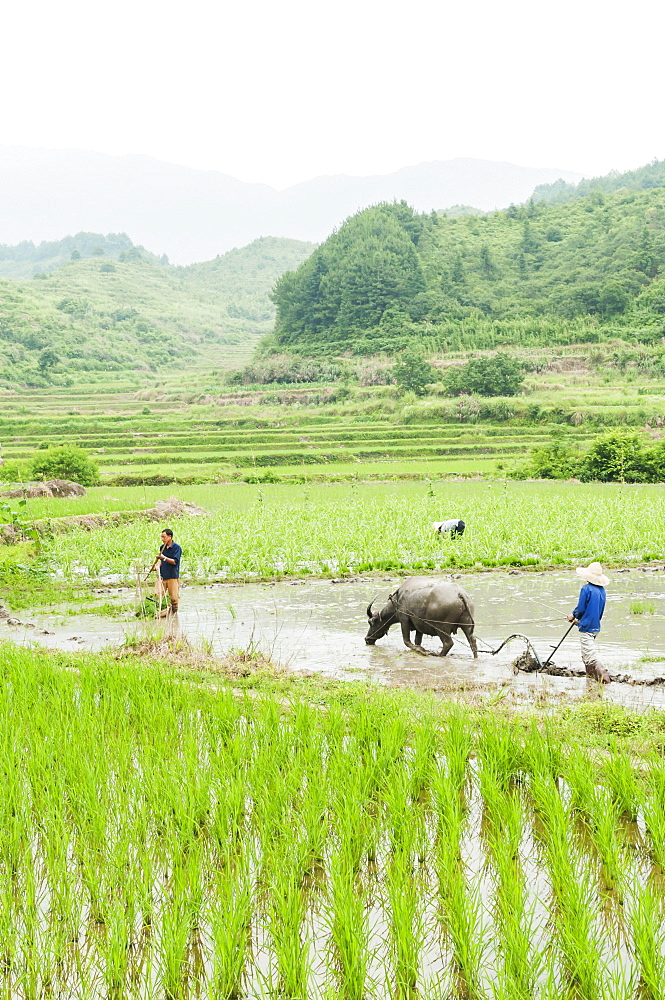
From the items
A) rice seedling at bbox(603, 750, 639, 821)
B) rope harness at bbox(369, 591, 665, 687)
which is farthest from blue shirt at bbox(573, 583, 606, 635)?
rice seedling at bbox(603, 750, 639, 821)

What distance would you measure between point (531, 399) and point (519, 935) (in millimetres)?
38043

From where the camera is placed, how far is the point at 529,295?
216 feet

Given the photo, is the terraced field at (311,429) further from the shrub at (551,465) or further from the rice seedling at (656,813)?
the rice seedling at (656,813)

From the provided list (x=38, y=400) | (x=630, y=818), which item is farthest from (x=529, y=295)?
(x=630, y=818)

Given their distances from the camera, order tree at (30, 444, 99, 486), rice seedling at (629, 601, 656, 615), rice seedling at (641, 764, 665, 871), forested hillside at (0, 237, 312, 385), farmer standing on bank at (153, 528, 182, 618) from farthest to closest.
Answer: forested hillside at (0, 237, 312, 385), tree at (30, 444, 99, 486), rice seedling at (629, 601, 656, 615), farmer standing on bank at (153, 528, 182, 618), rice seedling at (641, 764, 665, 871)

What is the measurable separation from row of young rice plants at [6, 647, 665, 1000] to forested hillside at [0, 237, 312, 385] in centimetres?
6411

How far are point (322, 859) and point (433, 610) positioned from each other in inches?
147

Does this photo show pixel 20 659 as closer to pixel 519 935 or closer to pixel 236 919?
pixel 236 919

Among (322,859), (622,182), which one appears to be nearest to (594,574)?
(322,859)

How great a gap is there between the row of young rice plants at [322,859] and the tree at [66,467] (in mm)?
19619

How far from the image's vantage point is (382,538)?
1348 centimetres

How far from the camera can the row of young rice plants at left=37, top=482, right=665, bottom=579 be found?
12.2 metres

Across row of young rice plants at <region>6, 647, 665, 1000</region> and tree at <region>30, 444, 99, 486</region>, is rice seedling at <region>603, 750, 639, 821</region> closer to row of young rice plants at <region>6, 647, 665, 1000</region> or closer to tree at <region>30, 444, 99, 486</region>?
row of young rice plants at <region>6, 647, 665, 1000</region>

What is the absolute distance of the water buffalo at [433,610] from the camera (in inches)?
287
